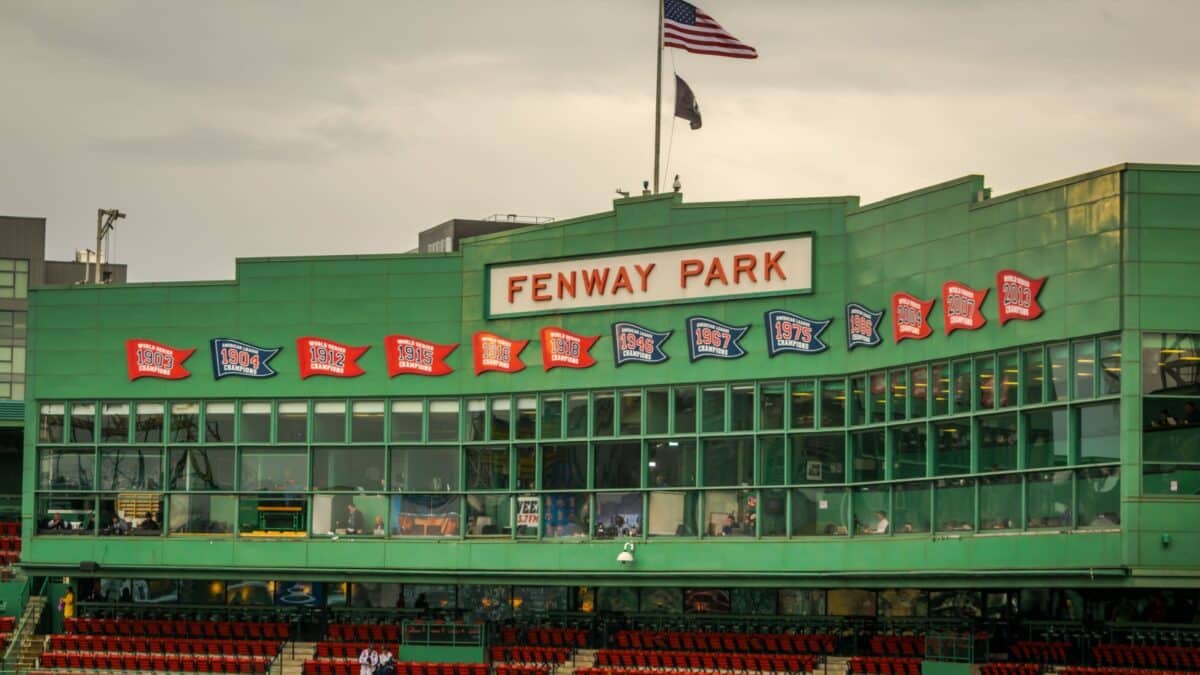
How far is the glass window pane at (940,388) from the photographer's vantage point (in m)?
47.0

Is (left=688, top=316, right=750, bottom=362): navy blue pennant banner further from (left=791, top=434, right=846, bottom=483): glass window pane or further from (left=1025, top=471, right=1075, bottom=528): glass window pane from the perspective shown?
(left=1025, top=471, right=1075, bottom=528): glass window pane

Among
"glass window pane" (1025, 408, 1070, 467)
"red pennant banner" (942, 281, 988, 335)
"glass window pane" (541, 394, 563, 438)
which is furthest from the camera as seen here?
"glass window pane" (541, 394, 563, 438)

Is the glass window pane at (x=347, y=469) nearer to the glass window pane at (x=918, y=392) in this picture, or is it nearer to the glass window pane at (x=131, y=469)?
the glass window pane at (x=131, y=469)

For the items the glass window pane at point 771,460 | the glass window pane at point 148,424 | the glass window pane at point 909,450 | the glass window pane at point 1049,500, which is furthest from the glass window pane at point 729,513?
the glass window pane at point 148,424

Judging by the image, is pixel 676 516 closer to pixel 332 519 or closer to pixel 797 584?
pixel 797 584

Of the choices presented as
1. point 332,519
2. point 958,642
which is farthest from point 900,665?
point 332,519

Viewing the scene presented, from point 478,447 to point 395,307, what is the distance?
500cm

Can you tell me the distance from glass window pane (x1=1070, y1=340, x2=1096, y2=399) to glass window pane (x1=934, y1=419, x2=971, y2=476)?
3854mm

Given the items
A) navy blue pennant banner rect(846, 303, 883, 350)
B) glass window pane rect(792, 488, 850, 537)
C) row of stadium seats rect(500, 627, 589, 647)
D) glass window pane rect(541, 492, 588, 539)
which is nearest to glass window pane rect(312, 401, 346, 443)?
glass window pane rect(541, 492, 588, 539)

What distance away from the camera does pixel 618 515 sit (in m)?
54.3

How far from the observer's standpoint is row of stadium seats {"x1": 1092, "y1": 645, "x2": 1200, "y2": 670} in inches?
1810

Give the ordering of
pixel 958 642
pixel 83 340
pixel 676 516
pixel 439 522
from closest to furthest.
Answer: pixel 958 642 < pixel 676 516 < pixel 439 522 < pixel 83 340

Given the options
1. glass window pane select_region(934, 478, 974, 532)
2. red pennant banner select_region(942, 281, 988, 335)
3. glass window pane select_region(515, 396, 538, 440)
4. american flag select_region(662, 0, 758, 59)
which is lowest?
glass window pane select_region(934, 478, 974, 532)

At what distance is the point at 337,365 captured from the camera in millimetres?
58219
